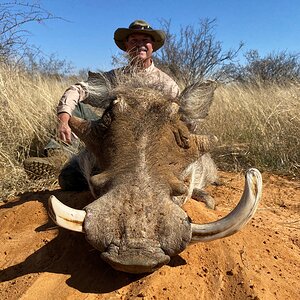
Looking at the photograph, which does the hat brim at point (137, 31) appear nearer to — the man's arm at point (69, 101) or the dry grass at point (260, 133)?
the dry grass at point (260, 133)

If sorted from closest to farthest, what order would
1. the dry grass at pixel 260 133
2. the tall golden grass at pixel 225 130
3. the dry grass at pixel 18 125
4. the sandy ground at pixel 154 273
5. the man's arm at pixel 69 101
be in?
1. the sandy ground at pixel 154 273
2. the man's arm at pixel 69 101
3. the dry grass at pixel 18 125
4. the tall golden grass at pixel 225 130
5. the dry grass at pixel 260 133

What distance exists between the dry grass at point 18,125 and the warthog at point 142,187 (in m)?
2.00

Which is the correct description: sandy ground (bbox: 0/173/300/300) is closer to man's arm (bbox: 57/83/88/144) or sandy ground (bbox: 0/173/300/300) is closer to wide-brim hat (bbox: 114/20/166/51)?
man's arm (bbox: 57/83/88/144)

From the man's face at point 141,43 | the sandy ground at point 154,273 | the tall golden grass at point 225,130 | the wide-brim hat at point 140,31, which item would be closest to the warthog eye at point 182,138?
the sandy ground at point 154,273

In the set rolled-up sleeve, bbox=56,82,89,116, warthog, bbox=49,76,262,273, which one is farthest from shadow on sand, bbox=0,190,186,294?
rolled-up sleeve, bbox=56,82,89,116

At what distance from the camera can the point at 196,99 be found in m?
3.23

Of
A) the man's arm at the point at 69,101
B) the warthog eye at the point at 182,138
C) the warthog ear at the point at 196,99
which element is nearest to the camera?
the warthog eye at the point at 182,138

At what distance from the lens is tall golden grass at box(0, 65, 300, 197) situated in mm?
5454

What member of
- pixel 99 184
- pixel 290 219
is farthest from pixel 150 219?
pixel 290 219

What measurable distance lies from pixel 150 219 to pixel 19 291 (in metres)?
0.81

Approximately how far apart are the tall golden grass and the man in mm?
300

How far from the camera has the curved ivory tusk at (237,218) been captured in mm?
2082

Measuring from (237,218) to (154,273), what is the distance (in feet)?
1.82

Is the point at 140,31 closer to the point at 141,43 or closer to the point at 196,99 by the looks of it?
the point at 141,43
